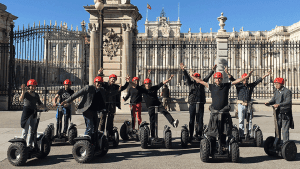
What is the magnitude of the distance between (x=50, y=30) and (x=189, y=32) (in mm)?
53818

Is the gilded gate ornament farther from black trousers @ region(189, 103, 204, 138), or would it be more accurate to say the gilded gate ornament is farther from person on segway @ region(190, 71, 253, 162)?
person on segway @ region(190, 71, 253, 162)

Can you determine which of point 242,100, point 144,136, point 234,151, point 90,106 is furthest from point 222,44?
point 90,106

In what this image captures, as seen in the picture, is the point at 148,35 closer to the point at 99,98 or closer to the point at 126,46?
the point at 126,46

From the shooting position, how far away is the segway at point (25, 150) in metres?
4.98

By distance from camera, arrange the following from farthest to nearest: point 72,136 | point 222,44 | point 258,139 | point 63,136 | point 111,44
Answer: point 222,44 < point 111,44 < point 63,136 < point 72,136 < point 258,139

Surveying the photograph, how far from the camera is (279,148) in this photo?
553 cm

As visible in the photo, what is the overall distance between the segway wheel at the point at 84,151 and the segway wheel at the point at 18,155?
87 cm

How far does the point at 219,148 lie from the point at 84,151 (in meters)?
2.63

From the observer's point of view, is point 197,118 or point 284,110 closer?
point 284,110

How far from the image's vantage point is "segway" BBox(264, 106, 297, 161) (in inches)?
211

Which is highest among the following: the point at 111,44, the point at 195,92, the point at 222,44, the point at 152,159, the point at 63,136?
the point at 222,44

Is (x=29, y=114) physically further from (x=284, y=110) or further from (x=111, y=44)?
(x=111, y=44)

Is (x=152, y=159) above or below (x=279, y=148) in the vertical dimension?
below

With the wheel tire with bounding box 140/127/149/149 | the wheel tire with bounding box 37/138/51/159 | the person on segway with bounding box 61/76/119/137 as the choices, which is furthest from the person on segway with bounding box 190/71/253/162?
the wheel tire with bounding box 37/138/51/159
